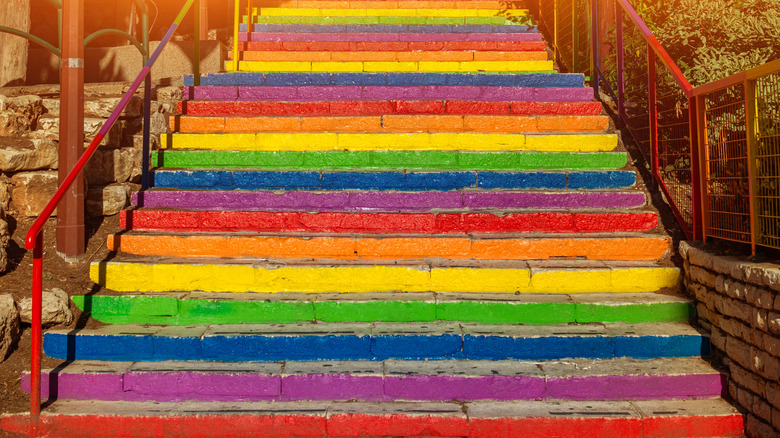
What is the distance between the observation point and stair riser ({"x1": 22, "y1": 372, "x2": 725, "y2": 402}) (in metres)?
3.40

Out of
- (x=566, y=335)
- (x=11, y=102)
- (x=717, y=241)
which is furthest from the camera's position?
(x=11, y=102)

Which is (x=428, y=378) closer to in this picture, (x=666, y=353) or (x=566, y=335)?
(x=566, y=335)

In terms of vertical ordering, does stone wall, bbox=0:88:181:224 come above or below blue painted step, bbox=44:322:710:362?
above

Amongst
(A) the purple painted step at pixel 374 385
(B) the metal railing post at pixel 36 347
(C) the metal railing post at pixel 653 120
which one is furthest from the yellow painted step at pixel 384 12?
(A) the purple painted step at pixel 374 385

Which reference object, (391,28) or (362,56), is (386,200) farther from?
(391,28)

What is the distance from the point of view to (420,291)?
411 cm

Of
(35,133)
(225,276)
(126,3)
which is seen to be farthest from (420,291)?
(126,3)

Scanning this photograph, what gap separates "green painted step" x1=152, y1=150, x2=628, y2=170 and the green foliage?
1064 mm

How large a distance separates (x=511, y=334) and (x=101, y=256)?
299cm

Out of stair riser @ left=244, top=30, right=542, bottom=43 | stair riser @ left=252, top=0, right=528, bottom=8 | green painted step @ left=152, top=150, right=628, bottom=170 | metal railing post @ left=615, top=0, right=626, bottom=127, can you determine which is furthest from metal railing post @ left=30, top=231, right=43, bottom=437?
stair riser @ left=252, top=0, right=528, bottom=8

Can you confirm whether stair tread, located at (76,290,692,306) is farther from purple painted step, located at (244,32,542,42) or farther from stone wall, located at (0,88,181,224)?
purple painted step, located at (244,32,542,42)

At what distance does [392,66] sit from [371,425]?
5040 millimetres

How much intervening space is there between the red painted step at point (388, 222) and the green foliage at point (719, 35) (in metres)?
1.61

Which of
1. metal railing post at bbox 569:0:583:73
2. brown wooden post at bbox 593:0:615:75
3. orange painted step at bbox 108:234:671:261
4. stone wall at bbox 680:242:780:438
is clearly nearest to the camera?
stone wall at bbox 680:242:780:438
